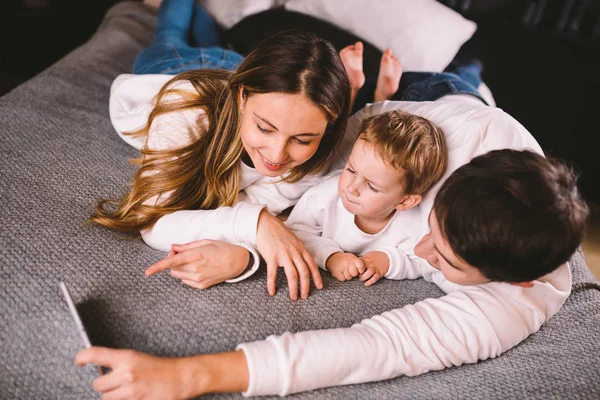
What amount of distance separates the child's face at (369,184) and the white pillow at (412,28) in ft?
2.25

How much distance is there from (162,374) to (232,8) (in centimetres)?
136

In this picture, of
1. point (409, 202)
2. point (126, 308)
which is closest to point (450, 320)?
point (409, 202)

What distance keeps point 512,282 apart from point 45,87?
1235 mm

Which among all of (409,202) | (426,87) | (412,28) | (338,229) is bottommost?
(338,229)

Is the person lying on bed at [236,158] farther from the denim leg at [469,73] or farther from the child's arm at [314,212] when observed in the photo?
the denim leg at [469,73]

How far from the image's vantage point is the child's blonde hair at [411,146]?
3.10 ft

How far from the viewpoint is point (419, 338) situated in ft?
2.54

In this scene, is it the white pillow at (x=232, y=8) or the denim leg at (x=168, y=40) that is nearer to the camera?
the denim leg at (x=168, y=40)

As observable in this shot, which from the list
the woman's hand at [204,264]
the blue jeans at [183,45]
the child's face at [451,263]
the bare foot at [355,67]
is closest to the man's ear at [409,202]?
the child's face at [451,263]

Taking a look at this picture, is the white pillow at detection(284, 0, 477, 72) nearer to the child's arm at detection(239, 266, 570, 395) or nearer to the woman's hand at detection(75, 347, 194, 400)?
the child's arm at detection(239, 266, 570, 395)

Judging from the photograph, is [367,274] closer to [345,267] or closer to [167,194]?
Result: [345,267]

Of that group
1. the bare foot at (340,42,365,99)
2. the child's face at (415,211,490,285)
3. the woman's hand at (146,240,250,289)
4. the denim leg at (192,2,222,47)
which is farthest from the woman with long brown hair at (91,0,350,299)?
the denim leg at (192,2,222,47)

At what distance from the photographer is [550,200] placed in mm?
656

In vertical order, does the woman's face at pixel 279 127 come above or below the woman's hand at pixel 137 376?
above
